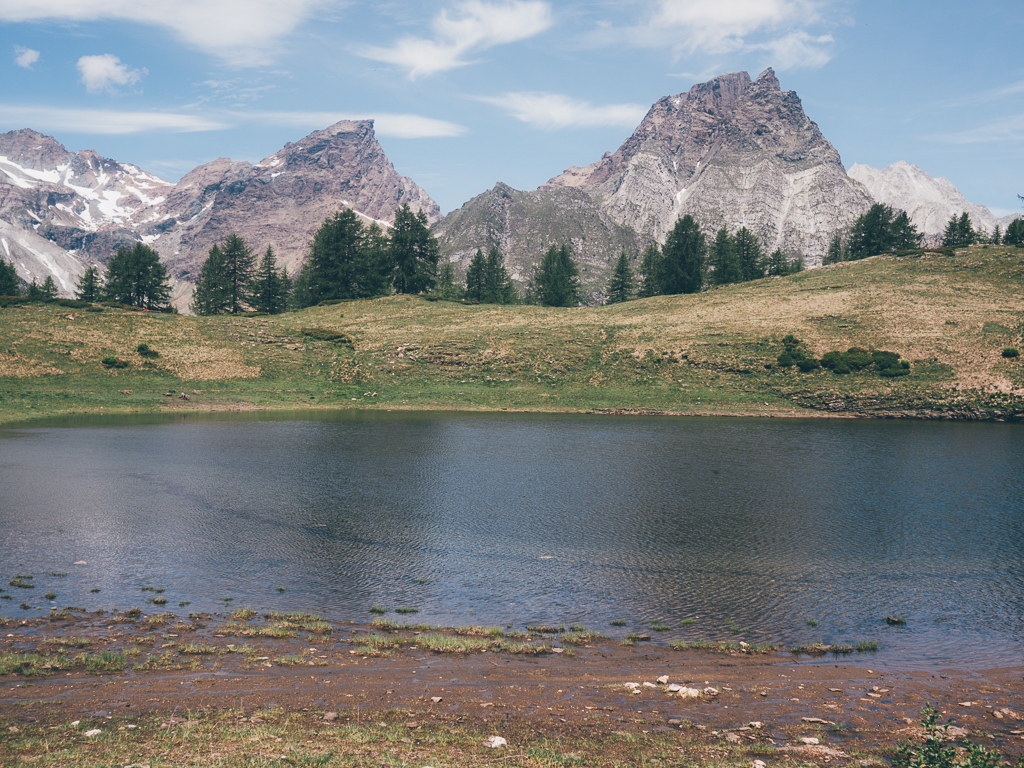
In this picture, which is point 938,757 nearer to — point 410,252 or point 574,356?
point 574,356

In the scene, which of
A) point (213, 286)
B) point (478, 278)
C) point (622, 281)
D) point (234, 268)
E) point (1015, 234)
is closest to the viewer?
point (213, 286)

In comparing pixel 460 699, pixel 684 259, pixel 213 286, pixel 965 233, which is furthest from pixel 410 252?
pixel 965 233

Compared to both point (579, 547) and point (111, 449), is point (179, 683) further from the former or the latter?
point (111, 449)

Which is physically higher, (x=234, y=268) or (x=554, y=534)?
(x=234, y=268)

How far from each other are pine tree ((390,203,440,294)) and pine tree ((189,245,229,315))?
107ft

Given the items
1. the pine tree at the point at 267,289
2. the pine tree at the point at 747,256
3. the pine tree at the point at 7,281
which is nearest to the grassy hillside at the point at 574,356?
the pine tree at the point at 267,289

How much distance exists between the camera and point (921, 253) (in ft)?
318

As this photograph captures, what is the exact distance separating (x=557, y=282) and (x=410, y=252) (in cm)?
3137

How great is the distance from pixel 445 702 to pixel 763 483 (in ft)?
73.8

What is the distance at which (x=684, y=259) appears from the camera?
394ft

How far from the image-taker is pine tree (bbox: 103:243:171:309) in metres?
108

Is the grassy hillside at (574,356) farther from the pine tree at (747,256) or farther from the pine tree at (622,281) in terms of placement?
the pine tree at (747,256)

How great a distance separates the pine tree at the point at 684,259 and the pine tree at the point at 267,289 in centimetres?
8046

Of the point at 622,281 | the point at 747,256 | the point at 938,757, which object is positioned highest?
the point at 747,256
